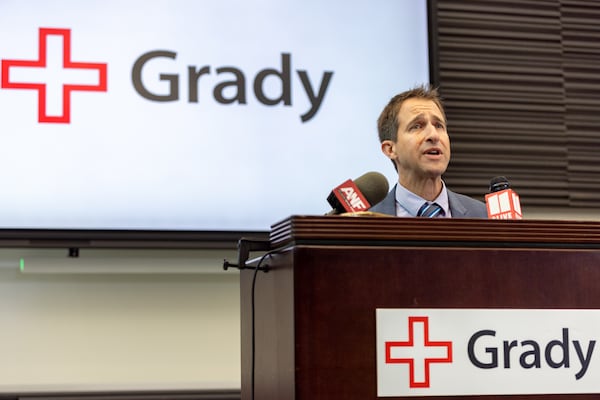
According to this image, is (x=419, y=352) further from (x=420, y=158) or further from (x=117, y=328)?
(x=117, y=328)

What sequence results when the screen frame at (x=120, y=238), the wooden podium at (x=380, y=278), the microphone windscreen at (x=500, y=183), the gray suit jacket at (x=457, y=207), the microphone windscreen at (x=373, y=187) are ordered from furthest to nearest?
the screen frame at (x=120, y=238)
the gray suit jacket at (x=457, y=207)
the microphone windscreen at (x=373, y=187)
the microphone windscreen at (x=500, y=183)
the wooden podium at (x=380, y=278)

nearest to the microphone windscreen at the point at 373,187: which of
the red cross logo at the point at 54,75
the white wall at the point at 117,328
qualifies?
the white wall at the point at 117,328

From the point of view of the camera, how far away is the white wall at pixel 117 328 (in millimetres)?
3117

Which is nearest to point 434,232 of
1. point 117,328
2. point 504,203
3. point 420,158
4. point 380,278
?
point 380,278

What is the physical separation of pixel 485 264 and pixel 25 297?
2331 millimetres

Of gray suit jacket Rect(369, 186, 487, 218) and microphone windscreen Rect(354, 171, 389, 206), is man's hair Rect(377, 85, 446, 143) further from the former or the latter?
microphone windscreen Rect(354, 171, 389, 206)

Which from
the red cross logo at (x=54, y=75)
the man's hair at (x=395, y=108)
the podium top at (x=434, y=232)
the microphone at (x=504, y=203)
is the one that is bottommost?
the podium top at (x=434, y=232)

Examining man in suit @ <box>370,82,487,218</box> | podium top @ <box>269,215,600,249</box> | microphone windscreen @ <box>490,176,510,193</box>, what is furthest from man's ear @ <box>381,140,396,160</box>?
podium top @ <box>269,215,600,249</box>

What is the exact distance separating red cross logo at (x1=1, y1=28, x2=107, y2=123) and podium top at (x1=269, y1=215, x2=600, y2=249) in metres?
1.97

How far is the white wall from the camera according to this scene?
10.2 ft

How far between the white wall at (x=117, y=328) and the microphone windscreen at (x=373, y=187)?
146 centimetres

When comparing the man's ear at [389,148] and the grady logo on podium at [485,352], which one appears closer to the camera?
the grady logo on podium at [485,352]

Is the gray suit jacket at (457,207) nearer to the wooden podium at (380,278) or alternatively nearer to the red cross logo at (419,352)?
the wooden podium at (380,278)

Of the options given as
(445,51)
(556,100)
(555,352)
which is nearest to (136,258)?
(445,51)
